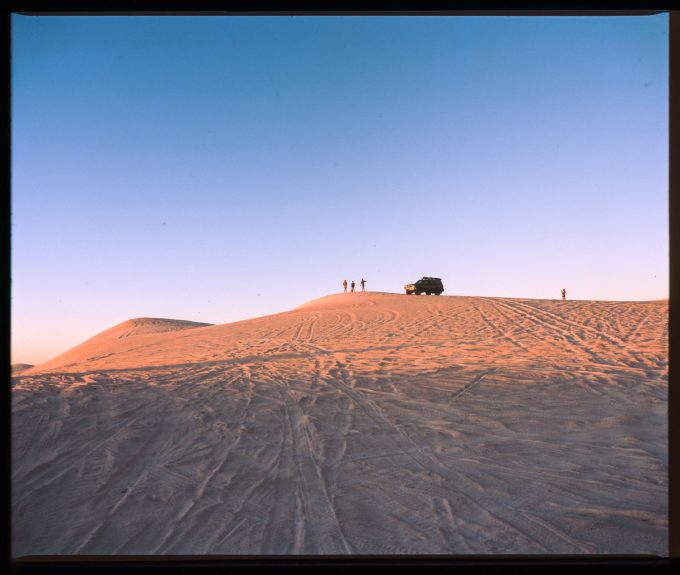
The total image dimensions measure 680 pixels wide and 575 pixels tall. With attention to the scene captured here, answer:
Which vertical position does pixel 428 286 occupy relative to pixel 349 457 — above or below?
above

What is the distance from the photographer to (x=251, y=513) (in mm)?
4625

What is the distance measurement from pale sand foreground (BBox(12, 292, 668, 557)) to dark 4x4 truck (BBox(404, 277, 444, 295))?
2102 cm

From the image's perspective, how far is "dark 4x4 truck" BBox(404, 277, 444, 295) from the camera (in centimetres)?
3422

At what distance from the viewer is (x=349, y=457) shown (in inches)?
236

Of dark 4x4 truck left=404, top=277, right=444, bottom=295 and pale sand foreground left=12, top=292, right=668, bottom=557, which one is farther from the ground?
dark 4x4 truck left=404, top=277, right=444, bottom=295

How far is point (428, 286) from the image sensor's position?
34.3m

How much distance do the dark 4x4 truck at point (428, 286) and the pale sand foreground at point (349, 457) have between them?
21.0 meters

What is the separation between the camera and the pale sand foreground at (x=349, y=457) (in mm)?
4238

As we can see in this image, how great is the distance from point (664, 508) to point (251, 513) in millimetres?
3690

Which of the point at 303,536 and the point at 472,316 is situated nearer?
the point at 303,536

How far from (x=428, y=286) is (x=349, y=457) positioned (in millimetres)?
29007

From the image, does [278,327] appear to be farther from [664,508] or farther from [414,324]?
[664,508]

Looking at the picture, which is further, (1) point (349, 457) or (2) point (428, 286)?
(2) point (428, 286)
